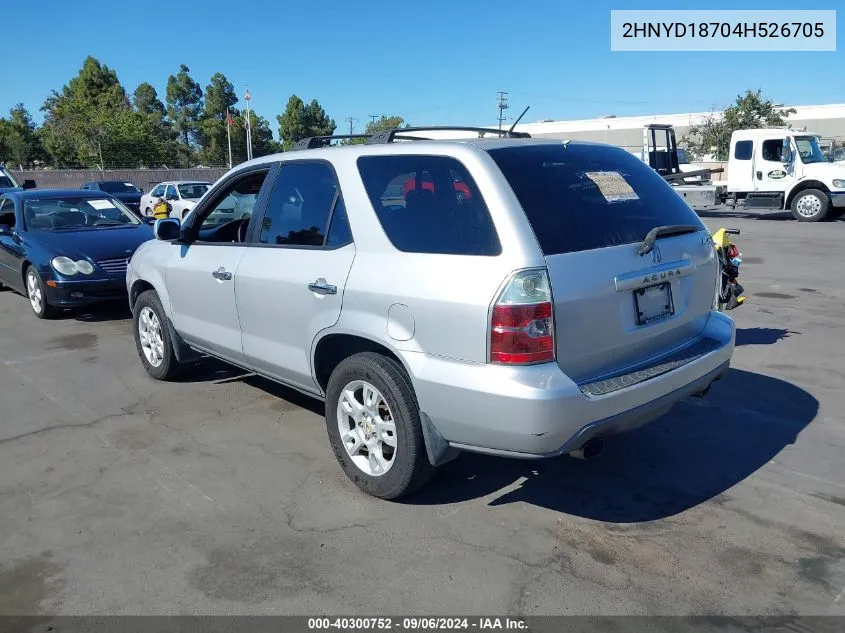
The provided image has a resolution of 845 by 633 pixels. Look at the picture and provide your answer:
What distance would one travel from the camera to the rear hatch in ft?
10.5

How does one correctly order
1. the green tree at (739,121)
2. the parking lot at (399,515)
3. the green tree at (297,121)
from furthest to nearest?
the green tree at (297,121), the green tree at (739,121), the parking lot at (399,515)

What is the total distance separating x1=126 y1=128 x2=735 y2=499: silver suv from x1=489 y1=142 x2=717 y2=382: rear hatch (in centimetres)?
1

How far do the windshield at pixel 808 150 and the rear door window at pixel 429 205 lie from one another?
66.9 feet

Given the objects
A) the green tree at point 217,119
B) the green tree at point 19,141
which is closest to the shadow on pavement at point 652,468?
the green tree at point 19,141

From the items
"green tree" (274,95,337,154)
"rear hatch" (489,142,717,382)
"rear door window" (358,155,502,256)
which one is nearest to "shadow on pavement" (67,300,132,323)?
"rear door window" (358,155,502,256)

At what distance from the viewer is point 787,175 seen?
2069 cm

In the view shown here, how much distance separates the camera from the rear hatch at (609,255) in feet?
10.5

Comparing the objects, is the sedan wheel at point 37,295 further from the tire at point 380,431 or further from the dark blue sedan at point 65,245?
the tire at point 380,431

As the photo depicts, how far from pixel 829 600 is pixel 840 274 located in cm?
956

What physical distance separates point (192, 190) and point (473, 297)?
71.2ft

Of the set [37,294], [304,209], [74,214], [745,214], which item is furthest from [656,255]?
[745,214]

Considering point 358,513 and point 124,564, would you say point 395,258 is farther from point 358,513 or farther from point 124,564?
point 124,564

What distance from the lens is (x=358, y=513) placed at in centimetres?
368

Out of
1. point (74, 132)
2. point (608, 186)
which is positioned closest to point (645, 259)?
point (608, 186)
